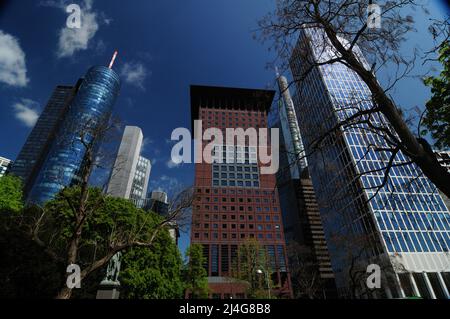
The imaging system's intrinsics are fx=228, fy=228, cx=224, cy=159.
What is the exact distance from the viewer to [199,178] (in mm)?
78000

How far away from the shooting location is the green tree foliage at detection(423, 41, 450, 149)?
897 cm

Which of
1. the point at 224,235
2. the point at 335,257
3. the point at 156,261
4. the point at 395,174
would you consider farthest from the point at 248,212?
the point at 156,261

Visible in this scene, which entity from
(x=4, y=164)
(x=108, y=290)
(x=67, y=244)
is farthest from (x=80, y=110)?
(x=108, y=290)

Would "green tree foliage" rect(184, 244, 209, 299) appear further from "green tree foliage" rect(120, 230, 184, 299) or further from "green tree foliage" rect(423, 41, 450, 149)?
"green tree foliage" rect(423, 41, 450, 149)

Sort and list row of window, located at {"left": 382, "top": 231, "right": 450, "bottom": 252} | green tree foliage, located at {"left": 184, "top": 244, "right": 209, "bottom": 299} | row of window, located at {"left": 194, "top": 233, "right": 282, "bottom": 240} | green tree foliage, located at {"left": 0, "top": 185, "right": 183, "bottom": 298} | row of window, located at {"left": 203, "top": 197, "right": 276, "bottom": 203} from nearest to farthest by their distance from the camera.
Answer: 1. green tree foliage, located at {"left": 0, "top": 185, "right": 183, "bottom": 298}
2. green tree foliage, located at {"left": 184, "top": 244, "right": 209, "bottom": 299}
3. row of window, located at {"left": 382, "top": 231, "right": 450, "bottom": 252}
4. row of window, located at {"left": 194, "top": 233, "right": 282, "bottom": 240}
5. row of window, located at {"left": 203, "top": 197, "right": 276, "bottom": 203}

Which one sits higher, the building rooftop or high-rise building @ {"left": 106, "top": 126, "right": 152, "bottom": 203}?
the building rooftop

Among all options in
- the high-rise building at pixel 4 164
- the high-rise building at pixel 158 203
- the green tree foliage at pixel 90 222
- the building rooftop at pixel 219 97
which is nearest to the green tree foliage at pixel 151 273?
the green tree foliage at pixel 90 222

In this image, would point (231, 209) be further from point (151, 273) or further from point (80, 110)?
point (80, 110)

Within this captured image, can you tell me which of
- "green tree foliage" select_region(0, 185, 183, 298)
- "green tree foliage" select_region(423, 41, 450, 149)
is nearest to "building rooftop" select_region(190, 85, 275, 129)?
"green tree foliage" select_region(0, 185, 183, 298)

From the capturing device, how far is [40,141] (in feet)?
426

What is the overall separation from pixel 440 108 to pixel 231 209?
65.7 meters

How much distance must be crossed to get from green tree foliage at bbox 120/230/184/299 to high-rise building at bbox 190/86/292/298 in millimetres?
32494

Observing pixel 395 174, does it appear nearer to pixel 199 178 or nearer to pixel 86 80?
pixel 199 178
